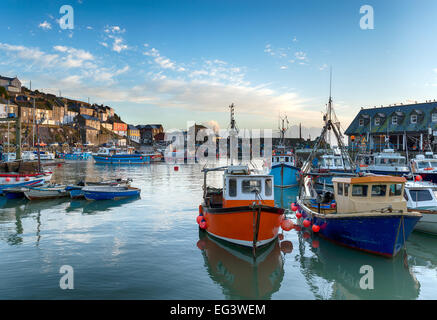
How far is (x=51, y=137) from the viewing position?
448 feet

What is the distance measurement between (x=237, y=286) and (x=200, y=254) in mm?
3804

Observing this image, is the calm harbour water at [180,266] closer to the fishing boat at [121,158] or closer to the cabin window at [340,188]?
the cabin window at [340,188]

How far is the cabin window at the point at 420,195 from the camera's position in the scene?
60.5 ft

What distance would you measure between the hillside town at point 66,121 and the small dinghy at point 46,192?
290 feet

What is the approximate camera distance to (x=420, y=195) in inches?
730

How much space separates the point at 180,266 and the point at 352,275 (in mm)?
7196

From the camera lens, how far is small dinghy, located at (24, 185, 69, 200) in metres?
29.9

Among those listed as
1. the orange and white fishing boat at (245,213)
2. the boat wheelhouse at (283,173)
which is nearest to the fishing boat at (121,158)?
the boat wheelhouse at (283,173)

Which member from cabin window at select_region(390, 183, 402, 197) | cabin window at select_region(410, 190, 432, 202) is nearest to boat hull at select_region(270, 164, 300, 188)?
cabin window at select_region(410, 190, 432, 202)

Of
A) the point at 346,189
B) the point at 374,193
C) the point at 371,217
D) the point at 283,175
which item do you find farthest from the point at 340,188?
the point at 283,175

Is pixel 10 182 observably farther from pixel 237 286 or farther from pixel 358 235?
pixel 358 235

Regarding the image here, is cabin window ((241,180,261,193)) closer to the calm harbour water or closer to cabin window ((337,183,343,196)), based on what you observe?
the calm harbour water

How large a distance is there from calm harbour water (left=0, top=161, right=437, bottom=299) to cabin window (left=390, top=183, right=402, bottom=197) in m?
2.96
